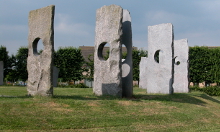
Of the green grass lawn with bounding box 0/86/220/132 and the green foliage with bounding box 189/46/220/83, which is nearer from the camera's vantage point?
the green grass lawn with bounding box 0/86/220/132

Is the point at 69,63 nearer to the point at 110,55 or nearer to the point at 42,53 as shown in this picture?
the point at 110,55

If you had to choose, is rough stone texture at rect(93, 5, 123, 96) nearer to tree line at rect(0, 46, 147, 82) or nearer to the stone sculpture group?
the stone sculpture group

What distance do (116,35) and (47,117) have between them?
5535mm

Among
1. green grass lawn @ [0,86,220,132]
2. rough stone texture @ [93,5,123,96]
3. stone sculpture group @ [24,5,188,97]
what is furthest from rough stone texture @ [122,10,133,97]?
green grass lawn @ [0,86,220,132]

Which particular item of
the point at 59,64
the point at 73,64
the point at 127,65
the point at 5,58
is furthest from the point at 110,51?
the point at 5,58

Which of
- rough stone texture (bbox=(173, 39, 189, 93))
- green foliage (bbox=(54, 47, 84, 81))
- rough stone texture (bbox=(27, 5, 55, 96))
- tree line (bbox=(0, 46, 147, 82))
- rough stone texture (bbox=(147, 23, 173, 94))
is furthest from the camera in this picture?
green foliage (bbox=(54, 47, 84, 81))

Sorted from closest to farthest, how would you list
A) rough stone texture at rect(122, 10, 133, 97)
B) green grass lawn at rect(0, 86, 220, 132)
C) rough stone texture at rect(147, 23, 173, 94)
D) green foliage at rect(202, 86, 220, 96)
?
green grass lawn at rect(0, 86, 220, 132), rough stone texture at rect(122, 10, 133, 97), rough stone texture at rect(147, 23, 173, 94), green foliage at rect(202, 86, 220, 96)

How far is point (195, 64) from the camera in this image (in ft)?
86.1

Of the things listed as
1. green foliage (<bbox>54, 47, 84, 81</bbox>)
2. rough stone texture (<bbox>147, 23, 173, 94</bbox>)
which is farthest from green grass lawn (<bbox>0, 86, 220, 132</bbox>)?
green foliage (<bbox>54, 47, 84, 81</bbox>)

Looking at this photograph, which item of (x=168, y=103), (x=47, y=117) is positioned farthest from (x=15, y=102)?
(x=168, y=103)

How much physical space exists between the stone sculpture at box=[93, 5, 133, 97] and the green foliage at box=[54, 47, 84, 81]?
13.4 metres

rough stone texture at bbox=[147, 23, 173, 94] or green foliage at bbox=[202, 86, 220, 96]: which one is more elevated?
rough stone texture at bbox=[147, 23, 173, 94]

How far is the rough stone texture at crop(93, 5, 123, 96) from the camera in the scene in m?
12.1

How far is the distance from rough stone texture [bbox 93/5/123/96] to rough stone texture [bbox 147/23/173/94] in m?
4.20
